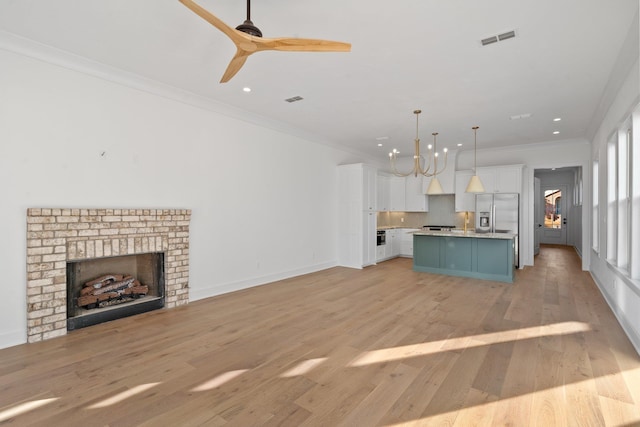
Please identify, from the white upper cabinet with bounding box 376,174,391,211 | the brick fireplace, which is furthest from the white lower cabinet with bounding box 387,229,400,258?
the brick fireplace

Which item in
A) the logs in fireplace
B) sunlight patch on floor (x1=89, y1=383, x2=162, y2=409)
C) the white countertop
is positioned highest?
the white countertop

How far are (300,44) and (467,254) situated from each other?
561 cm

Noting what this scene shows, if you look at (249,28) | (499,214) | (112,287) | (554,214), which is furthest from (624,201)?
(554,214)

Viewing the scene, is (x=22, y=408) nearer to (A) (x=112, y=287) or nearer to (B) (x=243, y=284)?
(A) (x=112, y=287)

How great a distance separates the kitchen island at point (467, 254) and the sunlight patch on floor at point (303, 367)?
4.65 meters

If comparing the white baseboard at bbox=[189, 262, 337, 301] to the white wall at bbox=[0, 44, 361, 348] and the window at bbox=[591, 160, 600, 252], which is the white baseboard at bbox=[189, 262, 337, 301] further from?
the window at bbox=[591, 160, 600, 252]

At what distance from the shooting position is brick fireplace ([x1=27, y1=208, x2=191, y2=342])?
327 centimetres

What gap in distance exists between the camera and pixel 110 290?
4.00 metres

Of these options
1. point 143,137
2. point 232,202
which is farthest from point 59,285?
point 232,202

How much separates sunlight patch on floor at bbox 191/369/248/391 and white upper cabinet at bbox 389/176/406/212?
294 inches

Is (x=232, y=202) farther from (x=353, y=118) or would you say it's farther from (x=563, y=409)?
(x=563, y=409)

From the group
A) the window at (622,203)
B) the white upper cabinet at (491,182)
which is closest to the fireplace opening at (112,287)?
the window at (622,203)

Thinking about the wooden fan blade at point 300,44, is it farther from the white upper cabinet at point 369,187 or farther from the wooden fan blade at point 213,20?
the white upper cabinet at point 369,187

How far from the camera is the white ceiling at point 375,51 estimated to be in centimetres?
269
